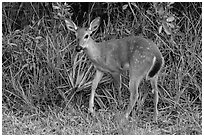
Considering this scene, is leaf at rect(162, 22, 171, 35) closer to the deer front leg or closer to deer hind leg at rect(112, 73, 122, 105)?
deer hind leg at rect(112, 73, 122, 105)

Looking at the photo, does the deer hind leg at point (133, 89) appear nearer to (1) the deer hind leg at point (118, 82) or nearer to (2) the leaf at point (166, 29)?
(1) the deer hind leg at point (118, 82)

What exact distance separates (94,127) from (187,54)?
1.81m

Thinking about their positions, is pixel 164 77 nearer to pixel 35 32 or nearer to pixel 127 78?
pixel 127 78

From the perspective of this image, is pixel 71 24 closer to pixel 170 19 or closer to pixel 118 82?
pixel 118 82

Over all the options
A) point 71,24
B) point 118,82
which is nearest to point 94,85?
point 118,82

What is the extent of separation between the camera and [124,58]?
6.93 meters

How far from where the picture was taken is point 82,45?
6.79 meters

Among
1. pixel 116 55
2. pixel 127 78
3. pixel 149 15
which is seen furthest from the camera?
pixel 149 15

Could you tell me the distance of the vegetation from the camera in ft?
22.2

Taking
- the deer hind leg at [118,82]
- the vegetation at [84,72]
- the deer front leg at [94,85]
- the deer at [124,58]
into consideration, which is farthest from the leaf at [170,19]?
Result: the deer front leg at [94,85]

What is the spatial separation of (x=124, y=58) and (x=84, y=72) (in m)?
0.69

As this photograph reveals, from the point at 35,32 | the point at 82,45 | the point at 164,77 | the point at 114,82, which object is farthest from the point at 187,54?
the point at 35,32

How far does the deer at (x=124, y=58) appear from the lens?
6.75 metres

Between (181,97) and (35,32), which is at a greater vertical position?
(35,32)
